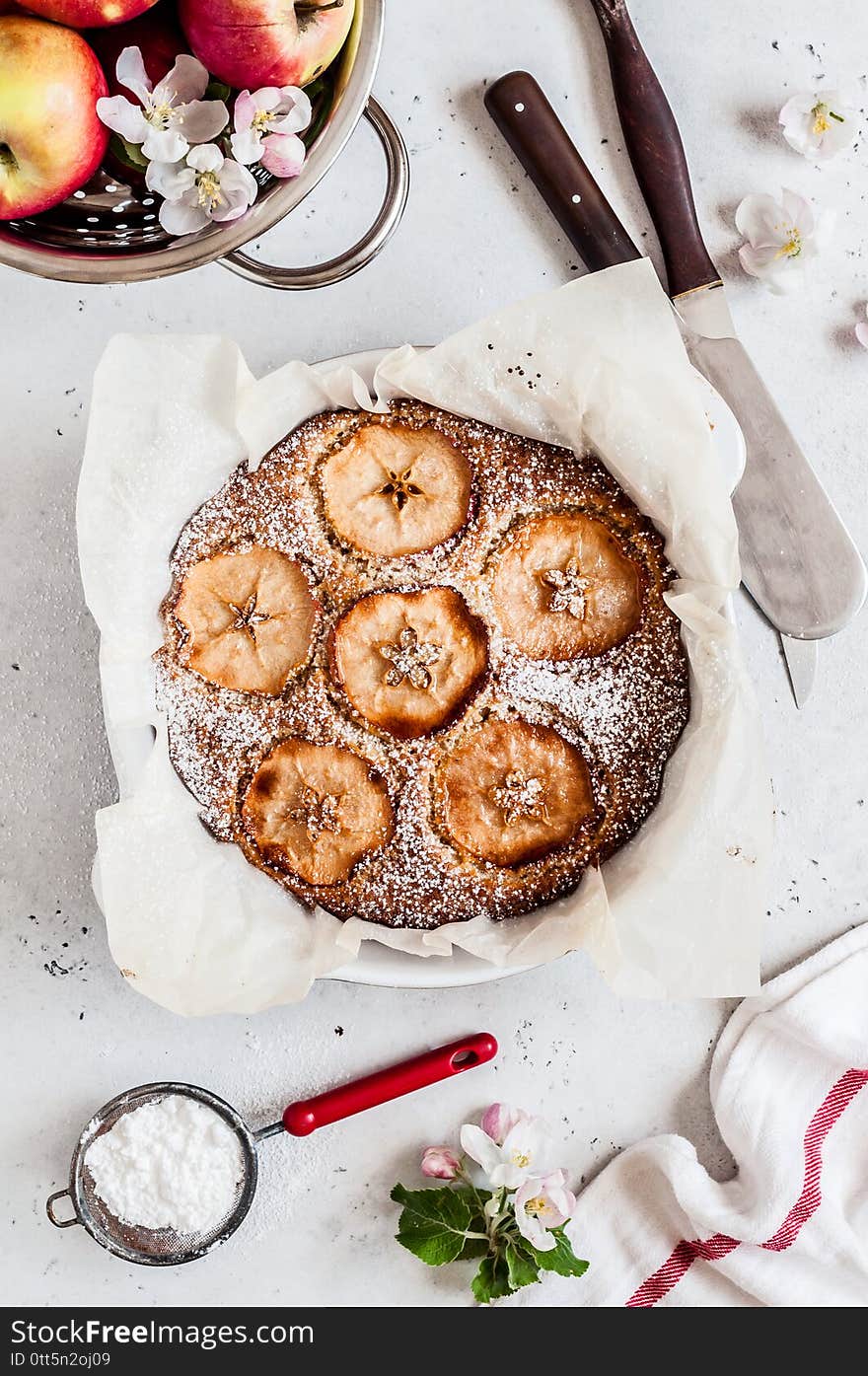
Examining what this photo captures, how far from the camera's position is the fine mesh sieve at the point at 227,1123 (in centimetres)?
167

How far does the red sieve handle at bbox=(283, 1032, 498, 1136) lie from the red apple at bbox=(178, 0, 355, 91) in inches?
49.4

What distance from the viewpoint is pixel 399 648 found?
1.48m

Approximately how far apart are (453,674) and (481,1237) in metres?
0.85

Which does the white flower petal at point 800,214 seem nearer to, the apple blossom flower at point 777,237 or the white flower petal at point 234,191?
the apple blossom flower at point 777,237

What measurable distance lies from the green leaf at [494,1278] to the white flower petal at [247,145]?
1.47m

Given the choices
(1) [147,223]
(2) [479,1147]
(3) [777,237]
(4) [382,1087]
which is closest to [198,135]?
(1) [147,223]

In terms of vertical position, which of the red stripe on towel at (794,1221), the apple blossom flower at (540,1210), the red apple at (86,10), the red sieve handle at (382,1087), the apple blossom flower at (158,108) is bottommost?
the red stripe on towel at (794,1221)

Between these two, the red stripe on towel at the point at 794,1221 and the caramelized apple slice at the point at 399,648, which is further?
the red stripe on towel at the point at 794,1221

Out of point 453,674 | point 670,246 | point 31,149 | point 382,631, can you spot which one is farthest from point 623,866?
point 31,149

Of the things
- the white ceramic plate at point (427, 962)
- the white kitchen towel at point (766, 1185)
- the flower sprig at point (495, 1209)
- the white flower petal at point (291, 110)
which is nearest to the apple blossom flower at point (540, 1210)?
the flower sprig at point (495, 1209)

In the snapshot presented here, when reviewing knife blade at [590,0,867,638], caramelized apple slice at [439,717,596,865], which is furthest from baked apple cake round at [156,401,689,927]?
knife blade at [590,0,867,638]

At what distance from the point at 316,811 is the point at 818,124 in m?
1.22

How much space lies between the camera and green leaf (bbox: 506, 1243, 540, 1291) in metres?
1.69

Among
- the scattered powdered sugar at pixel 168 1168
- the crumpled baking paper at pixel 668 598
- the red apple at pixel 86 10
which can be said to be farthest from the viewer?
the scattered powdered sugar at pixel 168 1168
